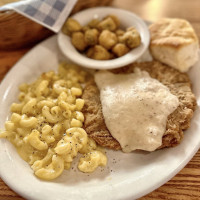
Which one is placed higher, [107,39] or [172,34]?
[172,34]

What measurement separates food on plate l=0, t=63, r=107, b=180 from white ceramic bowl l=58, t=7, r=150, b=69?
26 centimetres

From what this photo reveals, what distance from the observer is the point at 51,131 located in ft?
6.89

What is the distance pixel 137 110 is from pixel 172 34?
917 mm

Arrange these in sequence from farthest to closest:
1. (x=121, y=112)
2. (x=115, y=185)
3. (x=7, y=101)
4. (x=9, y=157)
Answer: (x=7, y=101) < (x=121, y=112) < (x=9, y=157) < (x=115, y=185)

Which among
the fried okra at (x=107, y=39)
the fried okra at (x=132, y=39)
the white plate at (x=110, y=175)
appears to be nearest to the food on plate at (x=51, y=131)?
the white plate at (x=110, y=175)

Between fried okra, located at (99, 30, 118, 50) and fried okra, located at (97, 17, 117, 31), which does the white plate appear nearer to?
fried okra, located at (99, 30, 118, 50)

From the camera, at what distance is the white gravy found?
2029mm

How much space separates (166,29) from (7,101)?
1.62 meters

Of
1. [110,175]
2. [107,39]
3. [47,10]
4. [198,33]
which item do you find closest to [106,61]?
[107,39]

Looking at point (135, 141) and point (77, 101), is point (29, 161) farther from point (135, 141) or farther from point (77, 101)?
point (135, 141)

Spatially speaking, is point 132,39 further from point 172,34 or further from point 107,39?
point 172,34

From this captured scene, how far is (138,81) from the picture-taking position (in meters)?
2.36

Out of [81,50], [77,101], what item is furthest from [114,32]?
[77,101]

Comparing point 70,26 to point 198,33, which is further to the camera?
point 198,33
